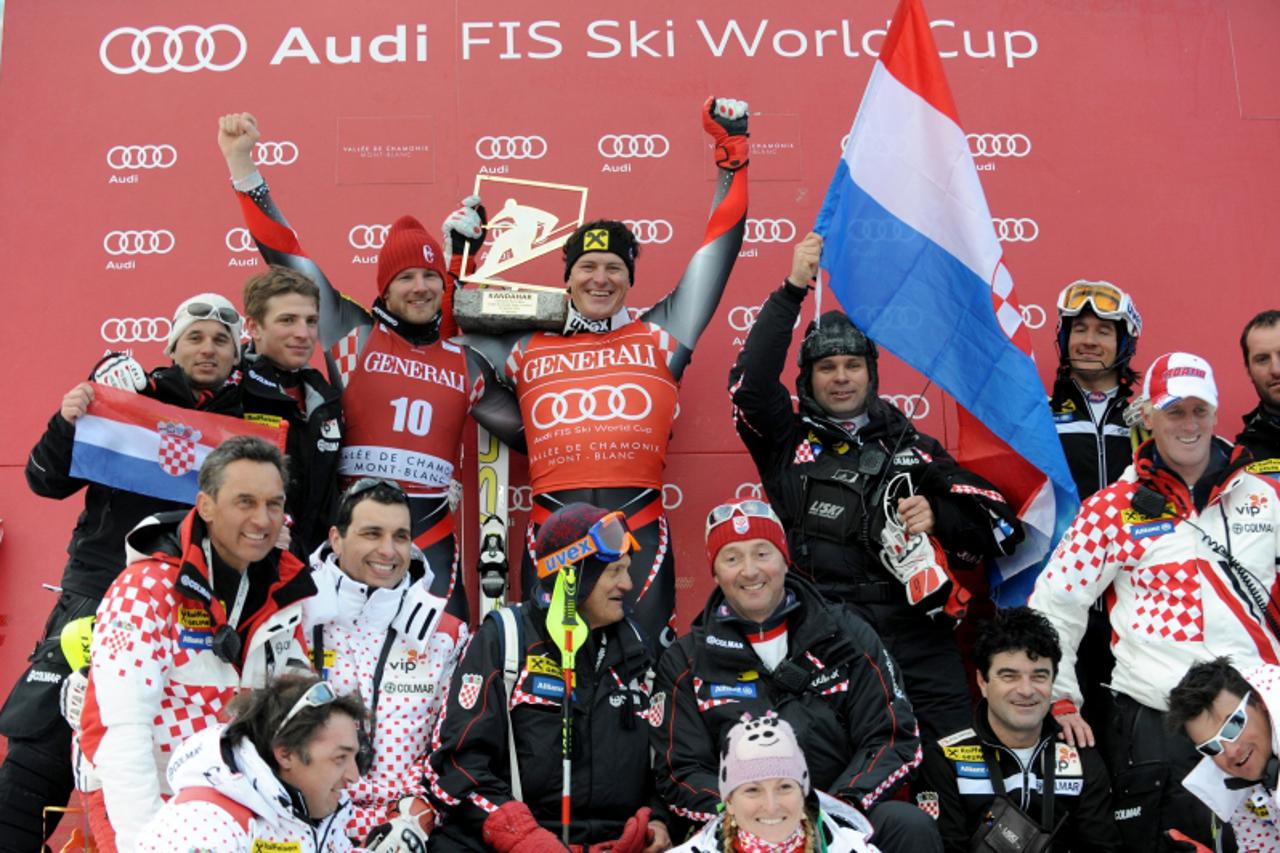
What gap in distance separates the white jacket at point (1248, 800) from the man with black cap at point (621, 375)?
6.64ft

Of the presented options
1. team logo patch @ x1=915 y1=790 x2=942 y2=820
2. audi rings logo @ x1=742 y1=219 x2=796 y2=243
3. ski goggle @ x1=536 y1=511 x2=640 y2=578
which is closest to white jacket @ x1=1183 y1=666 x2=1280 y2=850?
team logo patch @ x1=915 y1=790 x2=942 y2=820

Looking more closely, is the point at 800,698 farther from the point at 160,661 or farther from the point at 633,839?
the point at 160,661

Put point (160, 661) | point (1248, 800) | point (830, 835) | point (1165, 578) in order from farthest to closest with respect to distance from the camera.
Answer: point (1165, 578)
point (1248, 800)
point (830, 835)
point (160, 661)

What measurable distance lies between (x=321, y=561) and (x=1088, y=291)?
3246 millimetres

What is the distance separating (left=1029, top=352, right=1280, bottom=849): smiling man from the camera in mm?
Result: 4695

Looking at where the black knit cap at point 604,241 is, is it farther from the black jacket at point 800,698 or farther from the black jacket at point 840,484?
the black jacket at point 800,698

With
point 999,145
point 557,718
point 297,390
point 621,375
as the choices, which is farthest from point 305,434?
point 999,145

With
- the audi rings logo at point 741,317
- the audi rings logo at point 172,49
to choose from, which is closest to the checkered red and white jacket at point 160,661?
the audi rings logo at point 741,317

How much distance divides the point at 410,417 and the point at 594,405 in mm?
725

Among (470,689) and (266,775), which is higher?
(470,689)

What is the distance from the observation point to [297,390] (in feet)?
17.7

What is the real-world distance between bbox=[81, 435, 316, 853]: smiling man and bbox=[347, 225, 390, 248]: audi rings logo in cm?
276

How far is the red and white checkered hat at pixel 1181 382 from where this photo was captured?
480cm

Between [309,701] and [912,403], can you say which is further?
[912,403]
